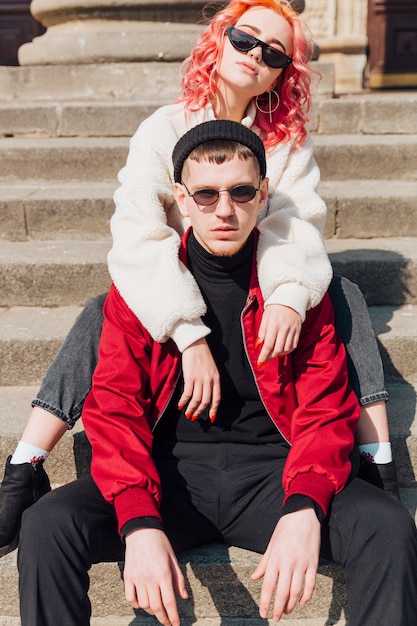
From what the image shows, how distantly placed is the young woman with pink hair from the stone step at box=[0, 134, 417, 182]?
134 centimetres

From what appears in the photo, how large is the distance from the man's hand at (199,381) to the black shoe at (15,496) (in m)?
0.52

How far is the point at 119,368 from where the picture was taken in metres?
2.06

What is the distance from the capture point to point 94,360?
7.76 ft

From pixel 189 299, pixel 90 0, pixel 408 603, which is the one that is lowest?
pixel 408 603

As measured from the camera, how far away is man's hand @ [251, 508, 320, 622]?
69.5 inches

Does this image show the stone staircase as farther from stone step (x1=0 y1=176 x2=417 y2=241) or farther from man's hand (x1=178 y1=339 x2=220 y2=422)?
man's hand (x1=178 y1=339 x2=220 y2=422)

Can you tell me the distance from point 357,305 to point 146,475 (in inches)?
35.9

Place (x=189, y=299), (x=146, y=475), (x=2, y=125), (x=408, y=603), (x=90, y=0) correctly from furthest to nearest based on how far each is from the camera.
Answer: (x=90, y=0) → (x=2, y=125) → (x=189, y=299) → (x=146, y=475) → (x=408, y=603)

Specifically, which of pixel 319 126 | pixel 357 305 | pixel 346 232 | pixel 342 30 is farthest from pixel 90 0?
pixel 342 30

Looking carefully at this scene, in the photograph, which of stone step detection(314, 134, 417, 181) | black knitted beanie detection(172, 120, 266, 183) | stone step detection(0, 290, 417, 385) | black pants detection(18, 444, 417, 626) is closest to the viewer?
black pants detection(18, 444, 417, 626)

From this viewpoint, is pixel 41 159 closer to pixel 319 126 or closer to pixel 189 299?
pixel 319 126

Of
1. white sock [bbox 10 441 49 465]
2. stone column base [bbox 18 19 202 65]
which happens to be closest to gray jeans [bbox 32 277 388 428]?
white sock [bbox 10 441 49 465]

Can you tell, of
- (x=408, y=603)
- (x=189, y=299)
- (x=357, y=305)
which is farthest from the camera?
(x=357, y=305)

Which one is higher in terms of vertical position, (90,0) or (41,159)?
(90,0)
